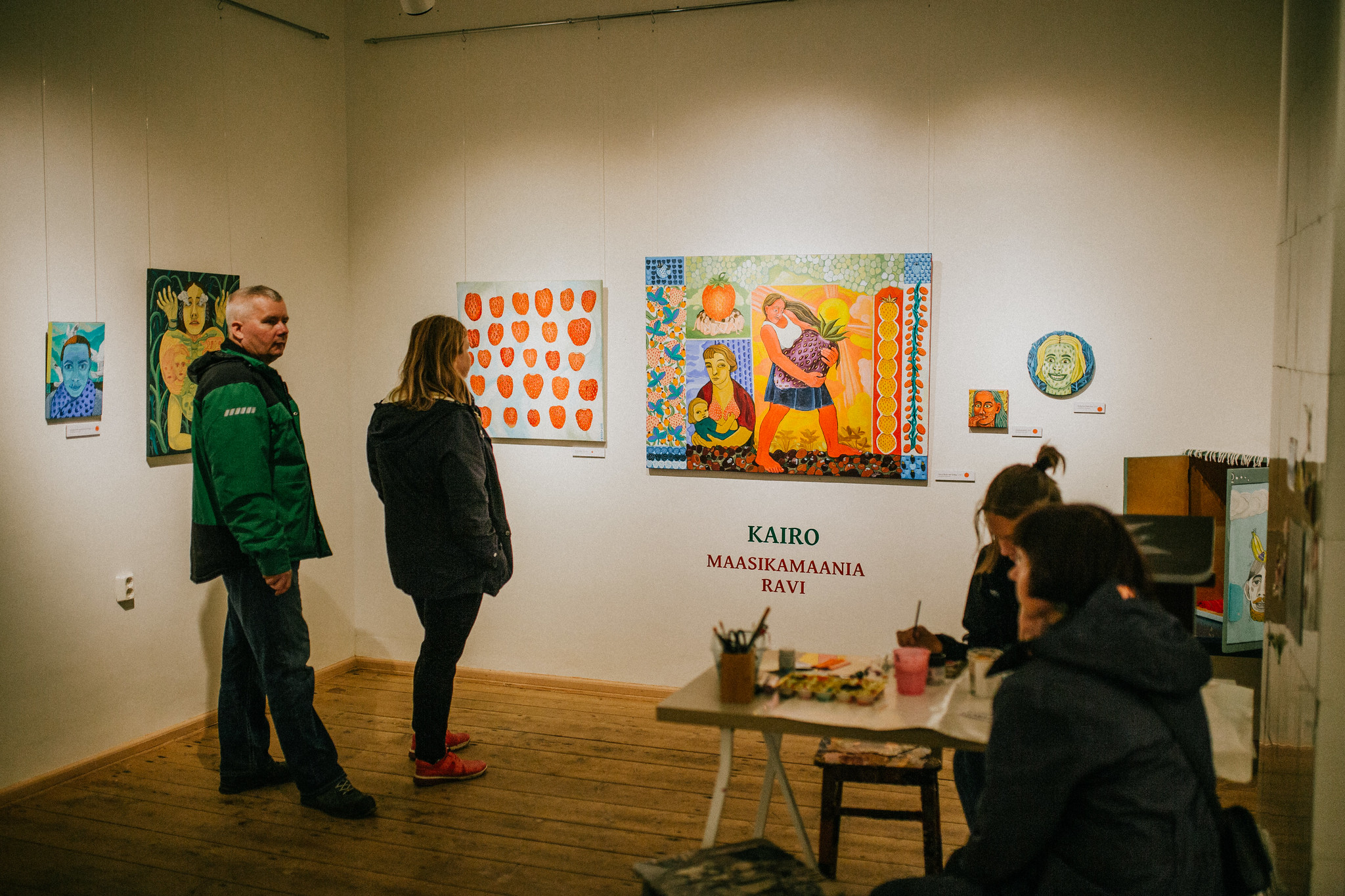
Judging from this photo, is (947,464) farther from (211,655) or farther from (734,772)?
(211,655)

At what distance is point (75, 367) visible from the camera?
384cm

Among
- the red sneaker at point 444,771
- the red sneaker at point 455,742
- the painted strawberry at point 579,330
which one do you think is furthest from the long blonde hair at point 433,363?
the red sneaker at point 455,742

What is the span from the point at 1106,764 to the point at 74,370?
3.83 meters

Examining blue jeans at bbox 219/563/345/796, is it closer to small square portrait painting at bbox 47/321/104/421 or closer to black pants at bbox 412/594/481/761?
black pants at bbox 412/594/481/761

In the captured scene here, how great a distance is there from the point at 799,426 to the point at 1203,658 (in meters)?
2.88

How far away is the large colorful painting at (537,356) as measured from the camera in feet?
16.0

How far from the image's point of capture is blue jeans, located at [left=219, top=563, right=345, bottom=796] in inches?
137

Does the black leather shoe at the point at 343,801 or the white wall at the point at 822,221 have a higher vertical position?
the white wall at the point at 822,221

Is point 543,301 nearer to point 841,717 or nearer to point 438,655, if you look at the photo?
point 438,655

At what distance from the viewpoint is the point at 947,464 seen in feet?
14.6

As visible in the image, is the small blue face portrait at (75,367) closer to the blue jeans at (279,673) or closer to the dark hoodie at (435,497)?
the blue jeans at (279,673)

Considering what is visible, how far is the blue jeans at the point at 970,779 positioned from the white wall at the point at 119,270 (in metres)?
3.30

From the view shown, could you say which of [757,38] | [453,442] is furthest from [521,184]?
[453,442]

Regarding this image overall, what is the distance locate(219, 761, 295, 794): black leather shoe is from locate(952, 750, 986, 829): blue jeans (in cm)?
243
